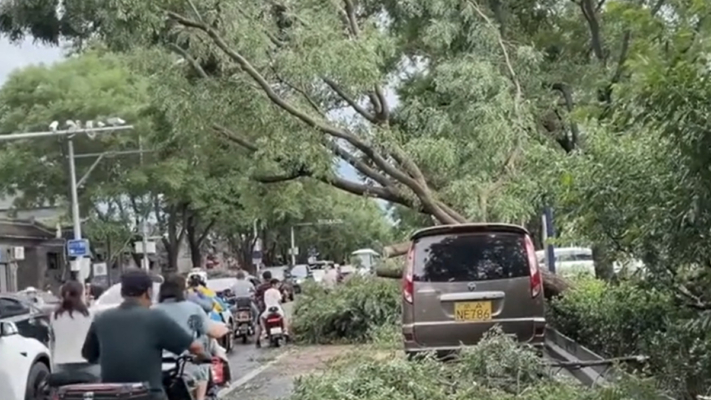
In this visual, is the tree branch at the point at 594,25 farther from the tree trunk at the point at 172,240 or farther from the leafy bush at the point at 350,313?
the tree trunk at the point at 172,240

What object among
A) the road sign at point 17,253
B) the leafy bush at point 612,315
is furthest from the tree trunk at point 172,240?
the leafy bush at point 612,315

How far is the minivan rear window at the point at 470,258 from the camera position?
37.3ft

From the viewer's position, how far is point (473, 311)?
1125 cm

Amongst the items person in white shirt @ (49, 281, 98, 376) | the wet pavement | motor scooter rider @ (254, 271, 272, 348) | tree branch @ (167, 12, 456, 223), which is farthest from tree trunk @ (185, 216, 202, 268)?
person in white shirt @ (49, 281, 98, 376)

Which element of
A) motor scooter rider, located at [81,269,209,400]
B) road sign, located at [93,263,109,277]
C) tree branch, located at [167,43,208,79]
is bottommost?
motor scooter rider, located at [81,269,209,400]

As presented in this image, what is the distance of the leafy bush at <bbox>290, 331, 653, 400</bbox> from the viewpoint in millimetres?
8820

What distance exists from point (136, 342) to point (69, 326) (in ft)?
13.4

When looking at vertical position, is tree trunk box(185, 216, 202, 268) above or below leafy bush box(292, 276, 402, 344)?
above

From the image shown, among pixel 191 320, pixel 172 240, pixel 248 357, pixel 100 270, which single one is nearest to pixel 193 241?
pixel 172 240

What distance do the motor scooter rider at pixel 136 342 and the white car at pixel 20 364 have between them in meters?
4.63

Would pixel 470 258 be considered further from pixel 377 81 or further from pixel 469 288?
pixel 377 81

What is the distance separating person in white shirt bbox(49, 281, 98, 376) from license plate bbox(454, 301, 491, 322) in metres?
3.81

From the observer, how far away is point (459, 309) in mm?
11266

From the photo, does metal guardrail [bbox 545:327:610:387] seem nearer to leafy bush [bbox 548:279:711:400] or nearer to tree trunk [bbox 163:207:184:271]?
leafy bush [bbox 548:279:711:400]
